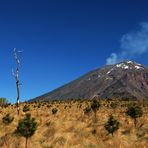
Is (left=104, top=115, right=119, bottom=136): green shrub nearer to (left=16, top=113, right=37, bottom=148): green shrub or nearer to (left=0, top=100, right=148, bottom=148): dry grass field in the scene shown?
(left=0, top=100, right=148, bottom=148): dry grass field

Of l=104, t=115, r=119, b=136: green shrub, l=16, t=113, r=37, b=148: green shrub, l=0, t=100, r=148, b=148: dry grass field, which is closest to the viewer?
l=0, t=100, r=148, b=148: dry grass field

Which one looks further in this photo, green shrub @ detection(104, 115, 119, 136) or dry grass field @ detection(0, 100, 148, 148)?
green shrub @ detection(104, 115, 119, 136)

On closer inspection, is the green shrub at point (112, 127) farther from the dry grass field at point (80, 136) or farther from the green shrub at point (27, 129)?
the green shrub at point (27, 129)

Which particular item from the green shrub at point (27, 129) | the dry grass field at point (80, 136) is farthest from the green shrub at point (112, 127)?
the green shrub at point (27, 129)

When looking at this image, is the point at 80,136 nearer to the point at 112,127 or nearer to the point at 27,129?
the point at 112,127

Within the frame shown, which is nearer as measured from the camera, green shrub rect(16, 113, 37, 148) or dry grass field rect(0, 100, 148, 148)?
dry grass field rect(0, 100, 148, 148)

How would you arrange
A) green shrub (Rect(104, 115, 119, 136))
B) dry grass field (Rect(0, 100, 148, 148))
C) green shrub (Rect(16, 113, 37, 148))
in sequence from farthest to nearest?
green shrub (Rect(16, 113, 37, 148)) → green shrub (Rect(104, 115, 119, 136)) → dry grass field (Rect(0, 100, 148, 148))

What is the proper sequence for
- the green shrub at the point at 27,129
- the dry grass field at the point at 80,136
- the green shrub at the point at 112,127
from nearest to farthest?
the dry grass field at the point at 80,136 < the green shrub at the point at 112,127 < the green shrub at the point at 27,129

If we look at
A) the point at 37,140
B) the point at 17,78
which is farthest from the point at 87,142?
the point at 17,78

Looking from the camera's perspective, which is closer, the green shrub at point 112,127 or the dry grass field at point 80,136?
the dry grass field at point 80,136

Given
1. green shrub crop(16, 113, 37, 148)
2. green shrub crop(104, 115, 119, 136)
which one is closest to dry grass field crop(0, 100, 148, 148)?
green shrub crop(104, 115, 119, 136)

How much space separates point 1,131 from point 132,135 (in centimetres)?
1541

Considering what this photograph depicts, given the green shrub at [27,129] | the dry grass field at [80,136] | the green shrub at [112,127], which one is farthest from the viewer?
the green shrub at [27,129]

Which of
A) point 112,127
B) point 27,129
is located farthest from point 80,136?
point 27,129
